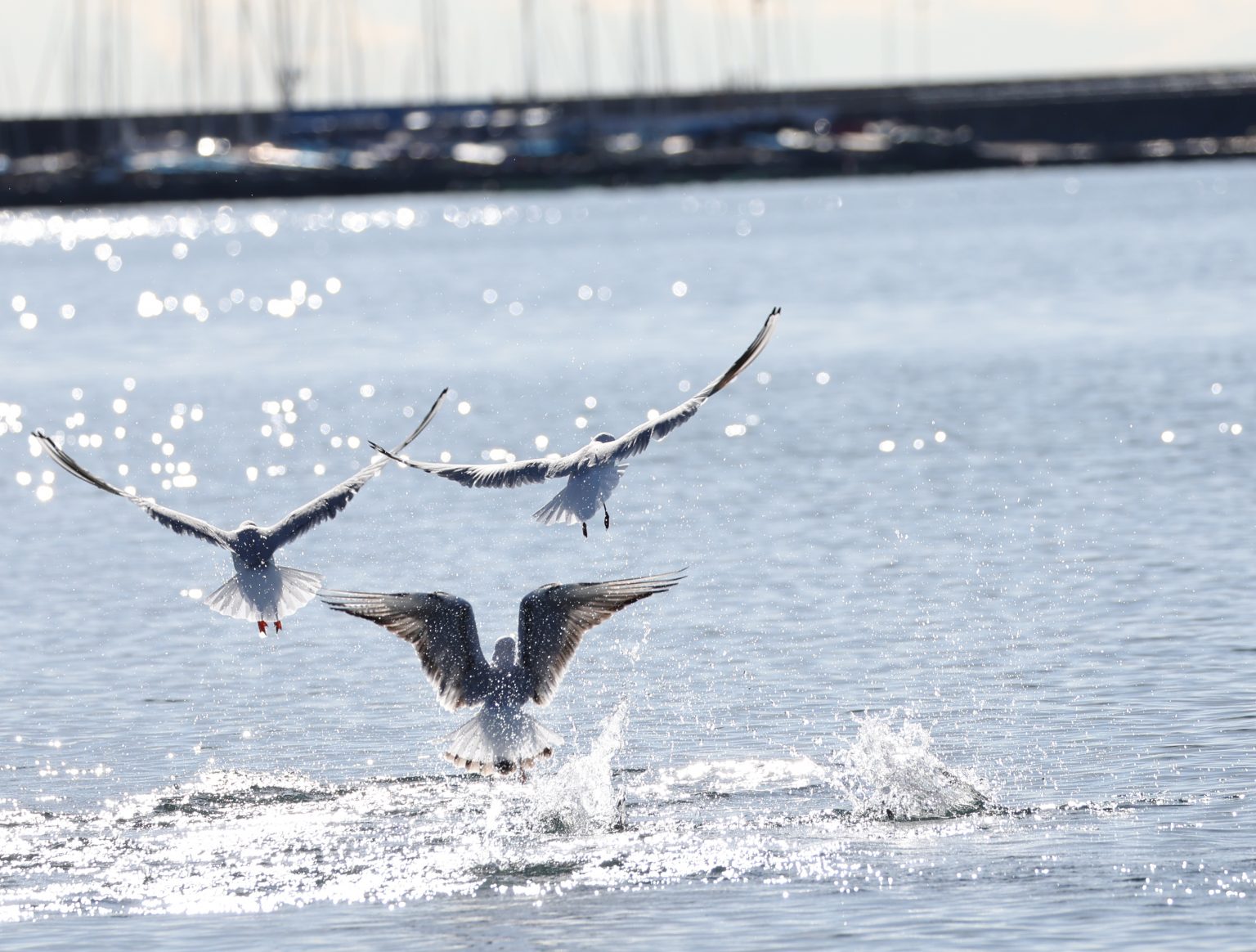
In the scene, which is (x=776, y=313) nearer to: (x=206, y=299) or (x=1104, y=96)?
(x=206, y=299)

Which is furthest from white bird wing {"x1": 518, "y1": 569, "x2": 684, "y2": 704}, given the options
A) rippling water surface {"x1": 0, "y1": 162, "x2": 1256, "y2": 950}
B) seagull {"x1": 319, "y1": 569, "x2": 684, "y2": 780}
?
rippling water surface {"x1": 0, "y1": 162, "x2": 1256, "y2": 950}

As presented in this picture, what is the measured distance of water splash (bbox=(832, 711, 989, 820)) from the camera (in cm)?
1594

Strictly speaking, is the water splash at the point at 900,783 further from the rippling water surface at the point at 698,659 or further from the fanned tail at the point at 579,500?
the fanned tail at the point at 579,500

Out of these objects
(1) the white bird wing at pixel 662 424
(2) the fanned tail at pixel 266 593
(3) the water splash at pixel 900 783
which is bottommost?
(3) the water splash at pixel 900 783

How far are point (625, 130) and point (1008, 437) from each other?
13086 centimetres

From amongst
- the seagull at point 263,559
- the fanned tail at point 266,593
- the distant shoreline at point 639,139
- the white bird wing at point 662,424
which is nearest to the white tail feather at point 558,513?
the white bird wing at point 662,424

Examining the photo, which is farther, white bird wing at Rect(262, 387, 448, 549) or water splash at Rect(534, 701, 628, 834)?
white bird wing at Rect(262, 387, 448, 549)

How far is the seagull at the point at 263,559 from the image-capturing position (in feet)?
55.9

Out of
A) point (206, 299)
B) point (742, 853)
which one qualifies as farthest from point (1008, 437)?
point (206, 299)

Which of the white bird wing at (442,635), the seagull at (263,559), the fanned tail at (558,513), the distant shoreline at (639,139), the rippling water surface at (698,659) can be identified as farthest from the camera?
the distant shoreline at (639,139)

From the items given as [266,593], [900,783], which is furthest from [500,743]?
[900,783]

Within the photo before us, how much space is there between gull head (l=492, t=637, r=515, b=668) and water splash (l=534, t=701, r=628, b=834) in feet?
2.80

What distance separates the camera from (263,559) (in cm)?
1725

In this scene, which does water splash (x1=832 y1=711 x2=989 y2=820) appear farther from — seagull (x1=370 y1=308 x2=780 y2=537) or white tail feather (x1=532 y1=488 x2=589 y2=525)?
white tail feather (x1=532 y1=488 x2=589 y2=525)
